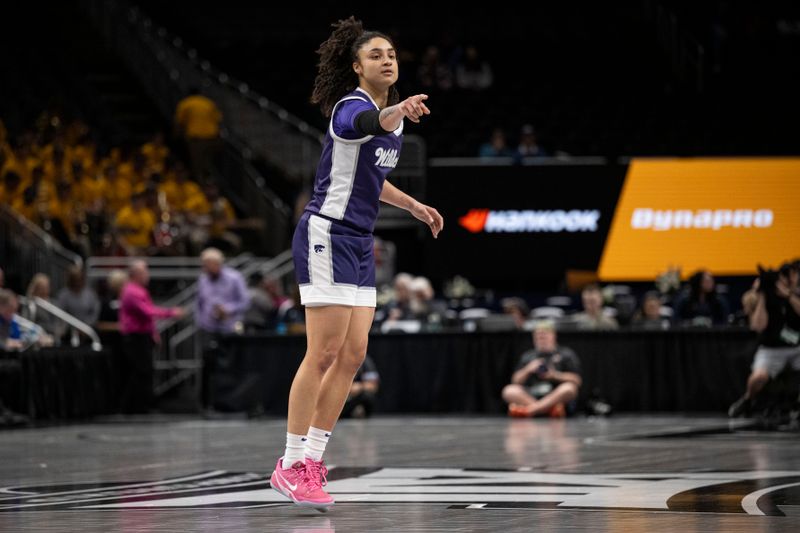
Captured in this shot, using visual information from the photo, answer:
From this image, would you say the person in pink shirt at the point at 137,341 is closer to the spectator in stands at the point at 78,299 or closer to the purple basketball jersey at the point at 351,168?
the spectator in stands at the point at 78,299

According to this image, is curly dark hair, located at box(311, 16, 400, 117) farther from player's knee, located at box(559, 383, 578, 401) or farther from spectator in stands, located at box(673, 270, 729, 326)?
spectator in stands, located at box(673, 270, 729, 326)

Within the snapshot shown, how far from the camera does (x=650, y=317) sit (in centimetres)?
1702

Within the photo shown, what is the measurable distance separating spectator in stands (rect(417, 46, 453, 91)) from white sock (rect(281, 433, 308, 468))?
18958 mm

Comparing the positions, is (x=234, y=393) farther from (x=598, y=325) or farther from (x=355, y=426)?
(x=598, y=325)

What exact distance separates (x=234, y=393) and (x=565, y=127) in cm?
1024

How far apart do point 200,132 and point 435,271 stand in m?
4.29

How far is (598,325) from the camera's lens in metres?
16.6

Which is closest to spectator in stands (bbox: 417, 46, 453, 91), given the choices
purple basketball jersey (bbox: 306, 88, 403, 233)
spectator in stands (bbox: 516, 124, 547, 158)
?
spectator in stands (bbox: 516, 124, 547, 158)

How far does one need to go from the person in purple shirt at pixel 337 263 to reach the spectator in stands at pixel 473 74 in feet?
62.4

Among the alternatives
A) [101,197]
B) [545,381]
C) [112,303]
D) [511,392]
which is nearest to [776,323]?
[545,381]

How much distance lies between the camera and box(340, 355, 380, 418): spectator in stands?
→ 15.5 meters

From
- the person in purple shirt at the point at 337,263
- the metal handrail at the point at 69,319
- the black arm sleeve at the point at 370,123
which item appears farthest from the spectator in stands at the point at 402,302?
the black arm sleeve at the point at 370,123

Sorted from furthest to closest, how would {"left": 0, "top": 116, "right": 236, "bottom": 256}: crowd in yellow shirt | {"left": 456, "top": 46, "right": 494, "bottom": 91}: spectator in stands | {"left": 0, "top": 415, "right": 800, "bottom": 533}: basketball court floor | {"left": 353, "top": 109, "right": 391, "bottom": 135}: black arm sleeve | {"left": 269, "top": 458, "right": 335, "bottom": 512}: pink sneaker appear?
{"left": 456, "top": 46, "right": 494, "bottom": 91}: spectator in stands, {"left": 0, "top": 116, "right": 236, "bottom": 256}: crowd in yellow shirt, {"left": 269, "top": 458, "right": 335, "bottom": 512}: pink sneaker, {"left": 353, "top": 109, "right": 391, "bottom": 135}: black arm sleeve, {"left": 0, "top": 415, "right": 800, "bottom": 533}: basketball court floor

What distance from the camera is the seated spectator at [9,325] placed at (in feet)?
47.2
